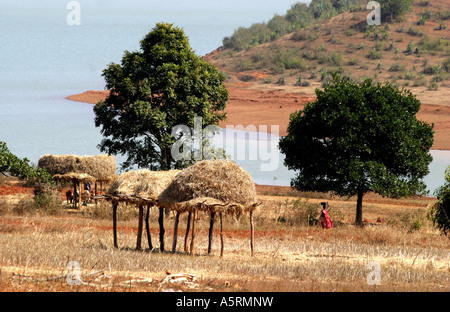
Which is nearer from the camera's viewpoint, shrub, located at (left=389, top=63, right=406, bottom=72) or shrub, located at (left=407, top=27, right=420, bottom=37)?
shrub, located at (left=389, top=63, right=406, bottom=72)

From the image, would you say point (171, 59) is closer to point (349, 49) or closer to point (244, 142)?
point (244, 142)

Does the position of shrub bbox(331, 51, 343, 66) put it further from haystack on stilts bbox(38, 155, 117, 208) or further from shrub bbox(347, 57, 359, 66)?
haystack on stilts bbox(38, 155, 117, 208)

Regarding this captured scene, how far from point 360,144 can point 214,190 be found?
14316 mm

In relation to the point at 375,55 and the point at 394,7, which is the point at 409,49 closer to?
the point at 375,55

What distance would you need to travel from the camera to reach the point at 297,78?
312 ft

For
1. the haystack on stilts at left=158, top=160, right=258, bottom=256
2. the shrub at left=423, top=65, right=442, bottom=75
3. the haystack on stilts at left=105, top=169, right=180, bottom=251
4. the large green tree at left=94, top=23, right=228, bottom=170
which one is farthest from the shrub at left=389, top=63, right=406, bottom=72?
the haystack on stilts at left=158, top=160, right=258, bottom=256

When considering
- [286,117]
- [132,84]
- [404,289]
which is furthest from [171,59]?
[286,117]

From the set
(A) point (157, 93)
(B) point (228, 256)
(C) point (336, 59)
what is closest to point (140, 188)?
(B) point (228, 256)

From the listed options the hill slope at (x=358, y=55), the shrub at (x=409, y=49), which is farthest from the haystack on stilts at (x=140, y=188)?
the shrub at (x=409, y=49)

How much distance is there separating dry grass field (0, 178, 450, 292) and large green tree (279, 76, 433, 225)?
180cm

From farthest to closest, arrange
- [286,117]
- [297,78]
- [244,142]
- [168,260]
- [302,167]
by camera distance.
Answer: [297,78] → [286,117] → [244,142] → [302,167] → [168,260]

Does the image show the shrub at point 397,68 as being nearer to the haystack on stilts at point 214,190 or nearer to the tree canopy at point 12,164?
the tree canopy at point 12,164

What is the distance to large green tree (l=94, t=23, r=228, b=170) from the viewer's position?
109 ft
